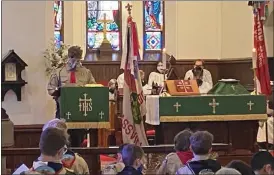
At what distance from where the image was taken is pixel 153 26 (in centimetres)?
1549

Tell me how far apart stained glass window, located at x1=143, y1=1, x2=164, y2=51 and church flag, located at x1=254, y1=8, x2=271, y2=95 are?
5464 millimetres

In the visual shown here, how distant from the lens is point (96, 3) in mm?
15578

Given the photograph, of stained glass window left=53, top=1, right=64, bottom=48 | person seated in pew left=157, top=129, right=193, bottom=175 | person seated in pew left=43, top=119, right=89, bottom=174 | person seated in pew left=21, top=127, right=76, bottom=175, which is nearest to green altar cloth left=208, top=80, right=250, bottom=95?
person seated in pew left=157, top=129, right=193, bottom=175

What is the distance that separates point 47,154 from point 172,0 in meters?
11.8

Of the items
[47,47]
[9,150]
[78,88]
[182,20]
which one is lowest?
[9,150]

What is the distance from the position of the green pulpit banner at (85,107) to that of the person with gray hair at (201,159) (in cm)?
356

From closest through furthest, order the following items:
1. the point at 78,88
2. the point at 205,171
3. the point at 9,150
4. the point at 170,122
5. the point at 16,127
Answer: the point at 205,171
the point at 9,150
the point at 78,88
the point at 170,122
the point at 16,127

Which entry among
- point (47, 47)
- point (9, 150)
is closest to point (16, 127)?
point (47, 47)

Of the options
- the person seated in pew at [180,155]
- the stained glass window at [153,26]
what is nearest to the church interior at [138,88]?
the person seated in pew at [180,155]

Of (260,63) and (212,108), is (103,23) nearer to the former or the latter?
(260,63)

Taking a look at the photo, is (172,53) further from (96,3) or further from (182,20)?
(96,3)

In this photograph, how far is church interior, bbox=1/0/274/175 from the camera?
702cm

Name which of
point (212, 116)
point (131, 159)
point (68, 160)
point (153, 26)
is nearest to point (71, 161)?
point (68, 160)

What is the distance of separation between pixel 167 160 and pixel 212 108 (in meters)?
3.68
